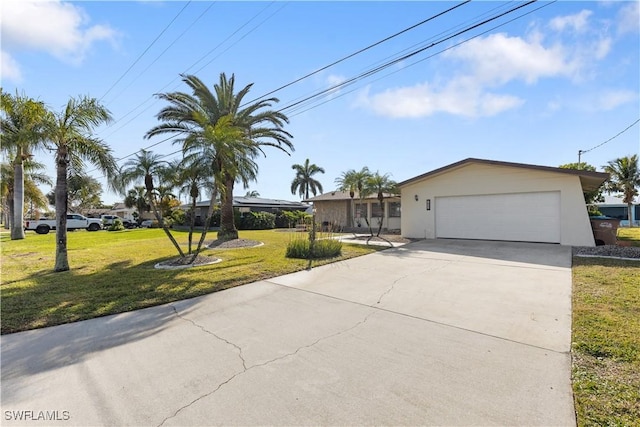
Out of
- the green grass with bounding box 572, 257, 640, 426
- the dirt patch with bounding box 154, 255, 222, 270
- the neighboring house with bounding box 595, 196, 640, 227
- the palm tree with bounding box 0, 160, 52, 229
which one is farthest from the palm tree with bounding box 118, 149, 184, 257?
the neighboring house with bounding box 595, 196, 640, 227

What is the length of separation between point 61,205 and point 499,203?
51.9 ft

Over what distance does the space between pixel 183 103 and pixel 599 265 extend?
15.6 meters

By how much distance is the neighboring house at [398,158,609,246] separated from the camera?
11531 mm

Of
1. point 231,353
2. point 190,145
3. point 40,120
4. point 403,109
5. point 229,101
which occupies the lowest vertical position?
point 231,353

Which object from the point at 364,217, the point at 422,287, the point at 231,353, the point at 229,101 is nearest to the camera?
the point at 231,353

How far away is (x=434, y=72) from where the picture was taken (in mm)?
9695

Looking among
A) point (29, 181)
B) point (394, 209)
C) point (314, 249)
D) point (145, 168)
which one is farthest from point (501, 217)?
point (29, 181)

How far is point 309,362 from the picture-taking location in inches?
126

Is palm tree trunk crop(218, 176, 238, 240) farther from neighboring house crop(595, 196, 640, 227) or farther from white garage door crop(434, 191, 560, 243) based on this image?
neighboring house crop(595, 196, 640, 227)

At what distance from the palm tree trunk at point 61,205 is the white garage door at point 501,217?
1451 cm

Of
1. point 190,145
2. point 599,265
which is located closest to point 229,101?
point 190,145

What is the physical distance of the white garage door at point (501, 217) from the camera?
12.1 meters

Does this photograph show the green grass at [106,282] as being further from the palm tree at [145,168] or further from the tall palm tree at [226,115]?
the tall palm tree at [226,115]

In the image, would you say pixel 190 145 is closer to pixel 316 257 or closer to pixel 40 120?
pixel 40 120
